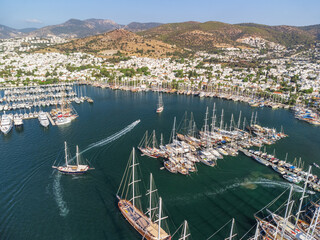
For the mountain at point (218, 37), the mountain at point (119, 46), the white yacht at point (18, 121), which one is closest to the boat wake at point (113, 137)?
the white yacht at point (18, 121)

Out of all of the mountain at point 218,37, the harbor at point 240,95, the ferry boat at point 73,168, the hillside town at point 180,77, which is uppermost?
the mountain at point 218,37

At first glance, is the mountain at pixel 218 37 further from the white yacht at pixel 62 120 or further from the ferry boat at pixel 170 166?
the ferry boat at pixel 170 166

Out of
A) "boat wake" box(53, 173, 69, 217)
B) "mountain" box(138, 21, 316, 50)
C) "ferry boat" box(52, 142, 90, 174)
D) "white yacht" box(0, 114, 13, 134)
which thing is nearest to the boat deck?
"boat wake" box(53, 173, 69, 217)

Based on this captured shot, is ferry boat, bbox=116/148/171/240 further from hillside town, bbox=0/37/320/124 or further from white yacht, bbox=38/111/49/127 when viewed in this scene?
hillside town, bbox=0/37/320/124

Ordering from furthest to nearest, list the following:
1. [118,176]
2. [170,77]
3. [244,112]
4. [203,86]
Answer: [170,77], [203,86], [244,112], [118,176]

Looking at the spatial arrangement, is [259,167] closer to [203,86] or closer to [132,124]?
[132,124]

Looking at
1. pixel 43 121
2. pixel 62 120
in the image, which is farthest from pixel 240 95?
pixel 43 121

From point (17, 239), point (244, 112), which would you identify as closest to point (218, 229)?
point (17, 239)
